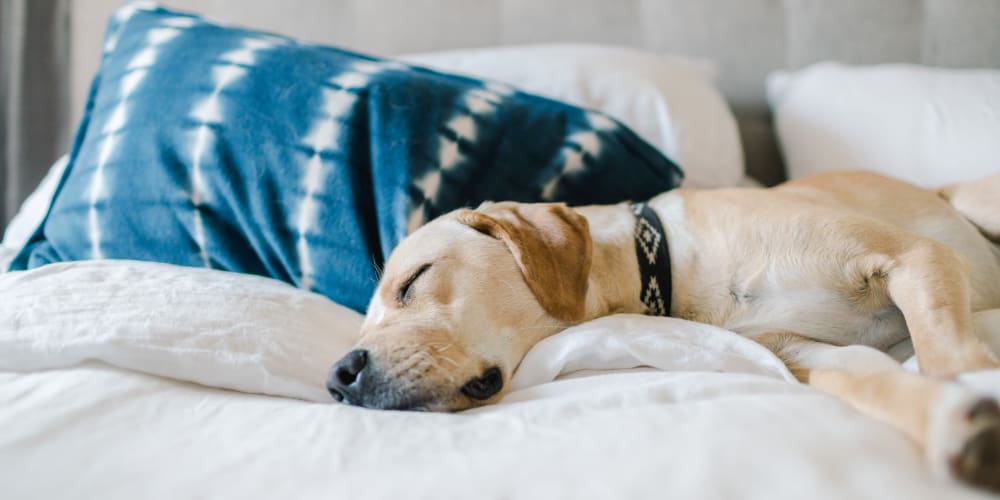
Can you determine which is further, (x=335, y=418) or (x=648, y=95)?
(x=648, y=95)

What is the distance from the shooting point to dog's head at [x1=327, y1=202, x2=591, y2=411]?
1.21 metres

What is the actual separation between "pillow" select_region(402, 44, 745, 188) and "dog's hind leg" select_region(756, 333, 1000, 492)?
1.07 m

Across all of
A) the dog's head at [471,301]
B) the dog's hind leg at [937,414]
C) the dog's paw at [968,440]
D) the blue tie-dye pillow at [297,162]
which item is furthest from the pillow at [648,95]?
the dog's paw at [968,440]

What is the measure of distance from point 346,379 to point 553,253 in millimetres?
495

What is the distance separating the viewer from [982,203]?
5.89ft

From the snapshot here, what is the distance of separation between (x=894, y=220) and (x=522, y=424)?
132 centimetres

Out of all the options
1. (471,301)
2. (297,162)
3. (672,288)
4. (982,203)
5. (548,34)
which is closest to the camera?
(471,301)

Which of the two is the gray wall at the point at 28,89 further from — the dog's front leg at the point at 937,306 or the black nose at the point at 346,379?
the dog's front leg at the point at 937,306

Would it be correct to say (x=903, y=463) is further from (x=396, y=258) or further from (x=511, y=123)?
(x=511, y=123)

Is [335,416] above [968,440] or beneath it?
beneath

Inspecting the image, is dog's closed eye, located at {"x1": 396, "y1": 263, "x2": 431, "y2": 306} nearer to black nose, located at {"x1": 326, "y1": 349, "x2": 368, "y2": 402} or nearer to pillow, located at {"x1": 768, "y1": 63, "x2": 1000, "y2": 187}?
black nose, located at {"x1": 326, "y1": 349, "x2": 368, "y2": 402}

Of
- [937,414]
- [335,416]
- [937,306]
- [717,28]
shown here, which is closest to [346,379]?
A: [335,416]

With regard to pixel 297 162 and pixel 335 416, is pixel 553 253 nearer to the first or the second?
pixel 335 416

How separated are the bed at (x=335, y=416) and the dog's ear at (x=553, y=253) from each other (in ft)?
0.37
